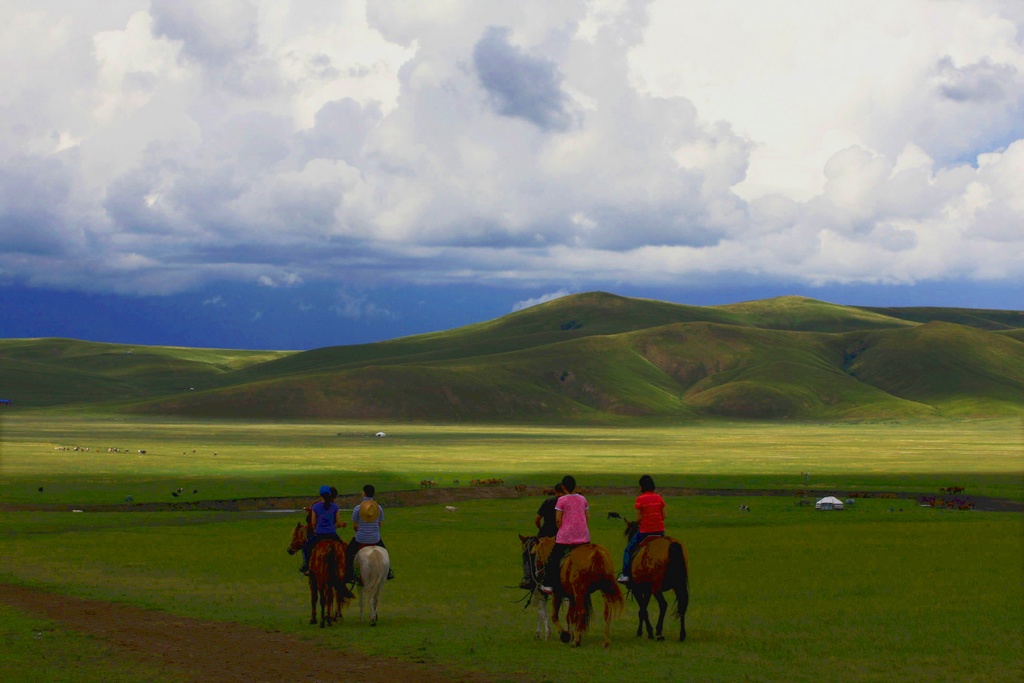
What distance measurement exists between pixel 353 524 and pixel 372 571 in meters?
1.06

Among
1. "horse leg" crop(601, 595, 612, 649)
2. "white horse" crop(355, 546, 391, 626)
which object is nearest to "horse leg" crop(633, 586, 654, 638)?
"horse leg" crop(601, 595, 612, 649)

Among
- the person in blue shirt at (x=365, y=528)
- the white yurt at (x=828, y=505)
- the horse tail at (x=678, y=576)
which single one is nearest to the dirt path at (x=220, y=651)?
the person in blue shirt at (x=365, y=528)

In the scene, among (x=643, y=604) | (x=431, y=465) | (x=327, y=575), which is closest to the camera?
(x=643, y=604)

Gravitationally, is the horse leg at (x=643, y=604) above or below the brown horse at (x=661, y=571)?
below

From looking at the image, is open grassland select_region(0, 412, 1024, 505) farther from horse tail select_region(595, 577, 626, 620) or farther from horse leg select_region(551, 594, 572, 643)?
horse tail select_region(595, 577, 626, 620)

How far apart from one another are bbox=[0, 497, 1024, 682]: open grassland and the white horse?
2.13ft

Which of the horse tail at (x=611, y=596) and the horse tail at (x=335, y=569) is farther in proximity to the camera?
the horse tail at (x=335, y=569)

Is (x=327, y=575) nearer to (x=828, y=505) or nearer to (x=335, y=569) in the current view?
(x=335, y=569)

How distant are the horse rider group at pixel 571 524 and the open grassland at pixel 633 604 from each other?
1348 millimetres

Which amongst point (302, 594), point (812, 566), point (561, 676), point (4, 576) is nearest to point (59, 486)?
point (4, 576)

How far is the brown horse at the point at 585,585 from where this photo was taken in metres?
20.8

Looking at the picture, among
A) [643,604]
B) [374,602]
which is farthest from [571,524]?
[374,602]

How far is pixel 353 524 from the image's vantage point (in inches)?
919

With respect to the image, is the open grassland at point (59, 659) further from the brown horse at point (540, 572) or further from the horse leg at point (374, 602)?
the brown horse at point (540, 572)
